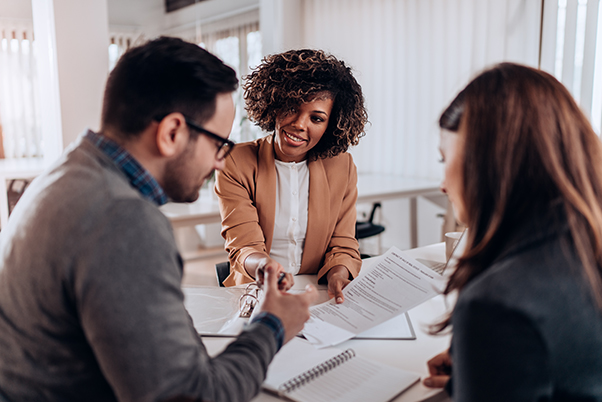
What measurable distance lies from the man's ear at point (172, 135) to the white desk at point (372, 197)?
1.85m

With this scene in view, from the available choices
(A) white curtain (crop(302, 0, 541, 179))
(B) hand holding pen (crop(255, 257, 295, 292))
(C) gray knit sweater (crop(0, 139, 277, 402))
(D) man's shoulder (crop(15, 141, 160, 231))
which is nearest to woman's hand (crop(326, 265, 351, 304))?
(B) hand holding pen (crop(255, 257, 295, 292))

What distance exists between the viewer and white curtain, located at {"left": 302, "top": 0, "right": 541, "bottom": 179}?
3311 millimetres

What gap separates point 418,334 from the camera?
1.13 m

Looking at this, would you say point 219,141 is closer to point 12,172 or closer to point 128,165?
point 128,165

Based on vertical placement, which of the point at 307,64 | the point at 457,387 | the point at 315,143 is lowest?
the point at 457,387

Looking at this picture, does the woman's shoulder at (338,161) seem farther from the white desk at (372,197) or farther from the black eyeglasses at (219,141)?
the white desk at (372,197)

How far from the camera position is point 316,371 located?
898 mm

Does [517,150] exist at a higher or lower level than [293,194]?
higher

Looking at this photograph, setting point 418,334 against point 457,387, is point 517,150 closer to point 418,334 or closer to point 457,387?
point 457,387

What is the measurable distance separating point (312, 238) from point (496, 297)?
1.11 metres

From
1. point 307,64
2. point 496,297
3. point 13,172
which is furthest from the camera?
point 13,172

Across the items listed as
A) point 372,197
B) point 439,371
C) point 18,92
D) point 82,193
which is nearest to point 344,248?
point 439,371

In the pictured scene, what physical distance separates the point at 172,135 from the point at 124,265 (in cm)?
26

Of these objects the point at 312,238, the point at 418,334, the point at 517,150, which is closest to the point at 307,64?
the point at 312,238
